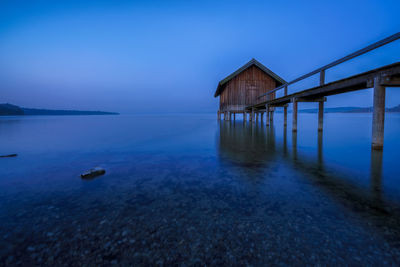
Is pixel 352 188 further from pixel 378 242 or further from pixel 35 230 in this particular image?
pixel 35 230

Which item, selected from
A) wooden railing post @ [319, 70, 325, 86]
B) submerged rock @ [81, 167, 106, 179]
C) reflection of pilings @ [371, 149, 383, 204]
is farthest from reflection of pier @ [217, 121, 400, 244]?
wooden railing post @ [319, 70, 325, 86]

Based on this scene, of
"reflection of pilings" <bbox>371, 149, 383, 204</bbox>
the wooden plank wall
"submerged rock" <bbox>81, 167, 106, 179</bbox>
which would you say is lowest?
"reflection of pilings" <bbox>371, 149, 383, 204</bbox>

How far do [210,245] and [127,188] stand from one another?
1.91m

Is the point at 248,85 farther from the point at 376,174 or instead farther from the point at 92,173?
the point at 92,173

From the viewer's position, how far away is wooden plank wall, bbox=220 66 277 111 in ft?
64.5

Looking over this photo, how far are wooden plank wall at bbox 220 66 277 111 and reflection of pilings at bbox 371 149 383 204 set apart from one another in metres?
15.0

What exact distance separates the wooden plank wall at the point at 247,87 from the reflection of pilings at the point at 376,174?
49.3ft

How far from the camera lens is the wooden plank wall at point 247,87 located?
64.5ft

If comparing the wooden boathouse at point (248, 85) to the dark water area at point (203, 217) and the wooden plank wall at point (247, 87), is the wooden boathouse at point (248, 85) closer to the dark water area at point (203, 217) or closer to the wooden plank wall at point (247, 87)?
the wooden plank wall at point (247, 87)

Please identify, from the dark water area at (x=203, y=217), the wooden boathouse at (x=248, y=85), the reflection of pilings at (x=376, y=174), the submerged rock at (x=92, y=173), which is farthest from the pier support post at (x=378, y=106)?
the wooden boathouse at (x=248, y=85)

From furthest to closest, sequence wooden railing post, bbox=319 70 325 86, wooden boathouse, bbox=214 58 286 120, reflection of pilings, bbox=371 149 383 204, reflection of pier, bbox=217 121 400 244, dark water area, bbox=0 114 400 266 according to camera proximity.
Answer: wooden boathouse, bbox=214 58 286 120 < wooden railing post, bbox=319 70 325 86 < reflection of pilings, bbox=371 149 383 204 < reflection of pier, bbox=217 121 400 244 < dark water area, bbox=0 114 400 266

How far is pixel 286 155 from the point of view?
540cm

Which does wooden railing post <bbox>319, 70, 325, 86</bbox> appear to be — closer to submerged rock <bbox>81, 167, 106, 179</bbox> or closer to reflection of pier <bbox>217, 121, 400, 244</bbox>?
reflection of pier <bbox>217, 121, 400, 244</bbox>

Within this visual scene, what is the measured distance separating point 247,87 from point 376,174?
1734 centimetres
